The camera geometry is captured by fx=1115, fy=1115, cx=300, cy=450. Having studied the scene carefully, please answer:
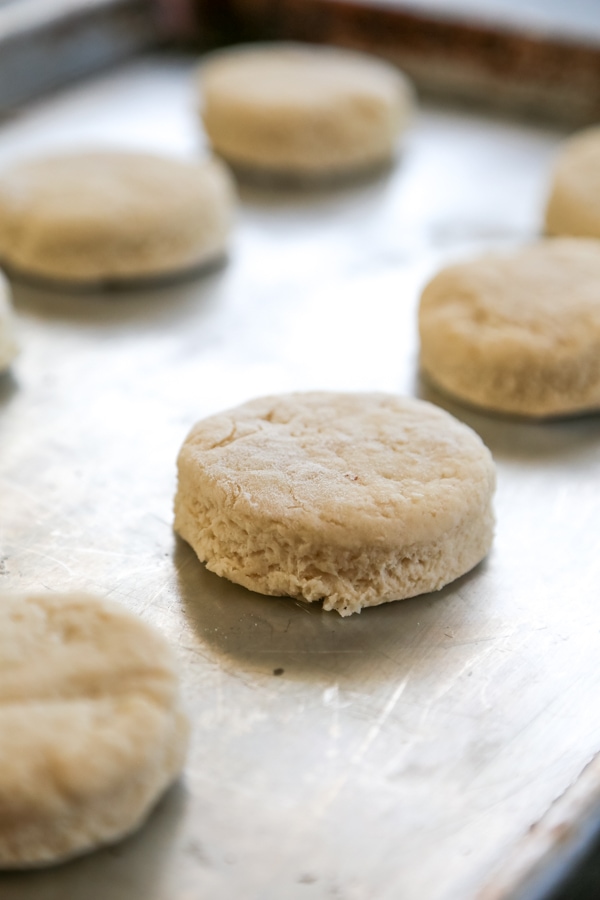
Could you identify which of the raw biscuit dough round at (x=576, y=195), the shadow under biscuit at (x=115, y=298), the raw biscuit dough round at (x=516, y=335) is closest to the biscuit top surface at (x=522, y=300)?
the raw biscuit dough round at (x=516, y=335)

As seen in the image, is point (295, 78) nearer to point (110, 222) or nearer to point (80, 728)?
point (110, 222)

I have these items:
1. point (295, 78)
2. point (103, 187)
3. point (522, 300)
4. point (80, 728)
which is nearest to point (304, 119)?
point (295, 78)

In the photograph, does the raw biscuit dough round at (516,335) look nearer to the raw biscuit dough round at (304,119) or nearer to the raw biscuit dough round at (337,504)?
the raw biscuit dough round at (337,504)

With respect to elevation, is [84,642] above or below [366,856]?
above

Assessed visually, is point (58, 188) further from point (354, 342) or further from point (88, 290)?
point (354, 342)

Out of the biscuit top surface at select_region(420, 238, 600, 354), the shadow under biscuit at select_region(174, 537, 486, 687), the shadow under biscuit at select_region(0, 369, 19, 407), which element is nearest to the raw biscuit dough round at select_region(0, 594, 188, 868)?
the shadow under biscuit at select_region(174, 537, 486, 687)

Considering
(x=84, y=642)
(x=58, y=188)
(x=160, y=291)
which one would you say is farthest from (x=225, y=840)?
(x=58, y=188)
